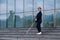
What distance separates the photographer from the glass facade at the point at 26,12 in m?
17.5

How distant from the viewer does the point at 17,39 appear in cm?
1188

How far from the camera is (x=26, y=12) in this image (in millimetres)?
18734

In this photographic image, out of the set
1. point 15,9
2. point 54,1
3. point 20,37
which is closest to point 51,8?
point 54,1

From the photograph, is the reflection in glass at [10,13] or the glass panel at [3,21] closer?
the reflection in glass at [10,13]

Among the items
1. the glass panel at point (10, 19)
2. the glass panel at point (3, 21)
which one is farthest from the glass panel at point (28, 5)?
the glass panel at point (3, 21)

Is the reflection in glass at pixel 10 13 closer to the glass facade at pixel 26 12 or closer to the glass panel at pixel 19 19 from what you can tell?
the glass facade at pixel 26 12

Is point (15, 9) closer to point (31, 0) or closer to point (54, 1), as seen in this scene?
point (31, 0)

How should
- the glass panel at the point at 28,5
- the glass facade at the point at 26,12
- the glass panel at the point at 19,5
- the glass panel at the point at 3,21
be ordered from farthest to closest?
the glass panel at the point at 3,21
the glass panel at the point at 19,5
the glass panel at the point at 28,5
the glass facade at the point at 26,12

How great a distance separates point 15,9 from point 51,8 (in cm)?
349

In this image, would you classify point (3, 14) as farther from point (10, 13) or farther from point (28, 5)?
point (28, 5)

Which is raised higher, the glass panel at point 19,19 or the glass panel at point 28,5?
the glass panel at point 28,5

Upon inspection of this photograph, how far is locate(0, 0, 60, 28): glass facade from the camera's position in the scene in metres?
17.5

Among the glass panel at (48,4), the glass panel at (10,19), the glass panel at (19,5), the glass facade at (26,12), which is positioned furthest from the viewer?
the glass panel at (10,19)

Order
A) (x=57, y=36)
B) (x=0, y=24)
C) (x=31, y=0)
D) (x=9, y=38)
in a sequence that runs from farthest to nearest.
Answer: (x=0, y=24), (x=31, y=0), (x=9, y=38), (x=57, y=36)
